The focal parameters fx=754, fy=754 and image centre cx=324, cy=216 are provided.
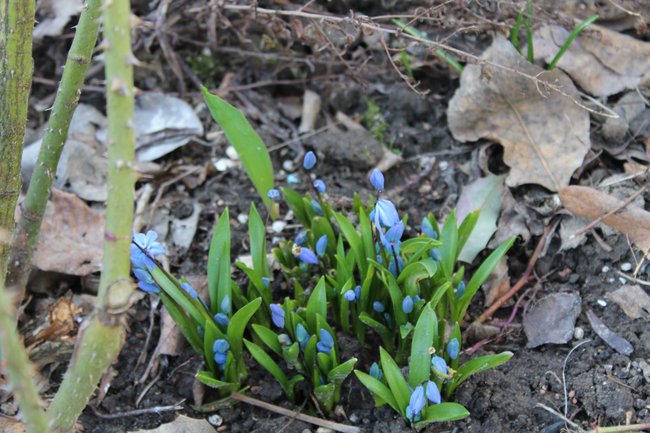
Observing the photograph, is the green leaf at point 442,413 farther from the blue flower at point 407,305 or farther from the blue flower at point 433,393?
the blue flower at point 407,305

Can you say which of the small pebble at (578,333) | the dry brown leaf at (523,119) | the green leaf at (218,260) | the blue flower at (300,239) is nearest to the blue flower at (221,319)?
the green leaf at (218,260)

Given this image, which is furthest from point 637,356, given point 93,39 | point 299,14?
point 93,39

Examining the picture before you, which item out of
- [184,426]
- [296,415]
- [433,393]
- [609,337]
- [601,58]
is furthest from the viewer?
Answer: [601,58]

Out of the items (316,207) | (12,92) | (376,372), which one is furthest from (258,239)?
(12,92)

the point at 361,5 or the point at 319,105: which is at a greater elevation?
the point at 361,5

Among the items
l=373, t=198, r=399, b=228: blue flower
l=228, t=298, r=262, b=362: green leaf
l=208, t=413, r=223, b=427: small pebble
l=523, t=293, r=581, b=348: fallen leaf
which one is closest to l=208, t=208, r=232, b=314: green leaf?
l=228, t=298, r=262, b=362: green leaf

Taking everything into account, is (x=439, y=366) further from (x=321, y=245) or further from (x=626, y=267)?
(x=626, y=267)

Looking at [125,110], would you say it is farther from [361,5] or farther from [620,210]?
[361,5]
